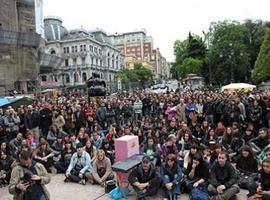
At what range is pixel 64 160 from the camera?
406 inches

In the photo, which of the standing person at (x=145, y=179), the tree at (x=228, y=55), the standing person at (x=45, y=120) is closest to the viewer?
the standing person at (x=145, y=179)

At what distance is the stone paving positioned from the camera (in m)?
8.05

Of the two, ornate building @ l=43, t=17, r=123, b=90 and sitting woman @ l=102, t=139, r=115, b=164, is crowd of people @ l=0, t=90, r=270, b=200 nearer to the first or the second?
sitting woman @ l=102, t=139, r=115, b=164

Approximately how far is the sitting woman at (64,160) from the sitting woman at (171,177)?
3.33 meters

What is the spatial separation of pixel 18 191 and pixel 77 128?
28.5ft

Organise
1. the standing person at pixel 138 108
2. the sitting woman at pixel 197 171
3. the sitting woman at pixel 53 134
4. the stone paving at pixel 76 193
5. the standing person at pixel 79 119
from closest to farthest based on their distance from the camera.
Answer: the sitting woman at pixel 197 171 → the stone paving at pixel 76 193 → the sitting woman at pixel 53 134 → the standing person at pixel 79 119 → the standing person at pixel 138 108

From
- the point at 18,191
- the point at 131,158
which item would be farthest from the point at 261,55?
the point at 18,191

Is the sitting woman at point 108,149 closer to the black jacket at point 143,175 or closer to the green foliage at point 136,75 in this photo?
the black jacket at point 143,175

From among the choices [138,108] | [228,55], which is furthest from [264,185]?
[228,55]

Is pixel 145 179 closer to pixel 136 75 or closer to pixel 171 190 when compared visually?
pixel 171 190

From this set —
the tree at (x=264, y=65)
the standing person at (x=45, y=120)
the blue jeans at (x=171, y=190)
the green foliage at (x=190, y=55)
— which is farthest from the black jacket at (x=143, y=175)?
the green foliage at (x=190, y=55)

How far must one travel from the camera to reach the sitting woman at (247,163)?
8383 mm

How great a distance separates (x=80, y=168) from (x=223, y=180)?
383 centimetres

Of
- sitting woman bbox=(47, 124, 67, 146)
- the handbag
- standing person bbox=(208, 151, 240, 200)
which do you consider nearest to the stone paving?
the handbag
